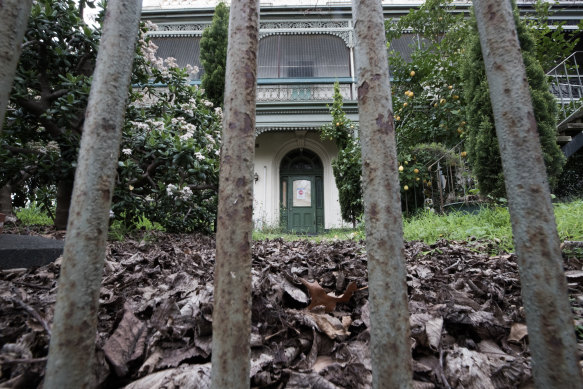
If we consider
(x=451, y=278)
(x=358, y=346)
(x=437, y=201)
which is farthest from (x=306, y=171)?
(x=358, y=346)

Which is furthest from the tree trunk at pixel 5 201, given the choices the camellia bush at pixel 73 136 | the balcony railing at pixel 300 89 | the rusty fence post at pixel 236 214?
the balcony railing at pixel 300 89

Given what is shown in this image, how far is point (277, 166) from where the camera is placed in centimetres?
1187

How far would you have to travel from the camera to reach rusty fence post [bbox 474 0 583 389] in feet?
1.65

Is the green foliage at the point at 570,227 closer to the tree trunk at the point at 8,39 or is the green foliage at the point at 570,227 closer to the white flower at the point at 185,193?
the tree trunk at the point at 8,39

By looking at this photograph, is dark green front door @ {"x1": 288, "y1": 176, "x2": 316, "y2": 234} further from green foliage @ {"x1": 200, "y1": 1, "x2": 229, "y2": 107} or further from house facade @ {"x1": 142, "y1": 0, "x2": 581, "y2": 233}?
green foliage @ {"x1": 200, "y1": 1, "x2": 229, "y2": 107}

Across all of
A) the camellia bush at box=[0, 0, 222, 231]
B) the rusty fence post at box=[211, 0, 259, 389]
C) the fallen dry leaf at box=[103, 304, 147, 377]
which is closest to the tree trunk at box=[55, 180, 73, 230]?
the camellia bush at box=[0, 0, 222, 231]

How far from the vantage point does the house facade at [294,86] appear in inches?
418

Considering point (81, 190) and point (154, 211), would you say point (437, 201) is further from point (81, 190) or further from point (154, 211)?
point (81, 190)

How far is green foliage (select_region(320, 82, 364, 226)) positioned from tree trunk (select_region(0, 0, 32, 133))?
685cm

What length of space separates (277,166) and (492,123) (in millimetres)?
8194

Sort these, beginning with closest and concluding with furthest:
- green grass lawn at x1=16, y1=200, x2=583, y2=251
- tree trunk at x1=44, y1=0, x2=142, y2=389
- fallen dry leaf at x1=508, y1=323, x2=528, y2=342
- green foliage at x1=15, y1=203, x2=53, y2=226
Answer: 1. tree trunk at x1=44, y1=0, x2=142, y2=389
2. fallen dry leaf at x1=508, y1=323, x2=528, y2=342
3. green grass lawn at x1=16, y1=200, x2=583, y2=251
4. green foliage at x1=15, y1=203, x2=53, y2=226

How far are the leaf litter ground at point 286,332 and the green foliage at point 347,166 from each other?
594 centimetres

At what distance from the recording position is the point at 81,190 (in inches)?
20.3

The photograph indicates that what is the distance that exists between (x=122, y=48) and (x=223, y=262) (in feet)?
1.46
